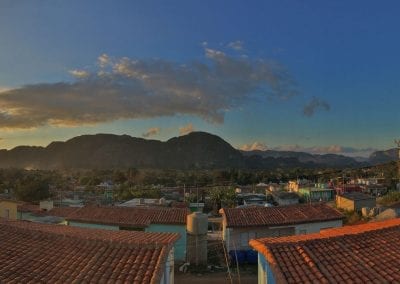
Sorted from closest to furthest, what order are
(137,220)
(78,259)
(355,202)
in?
(78,259) < (137,220) < (355,202)

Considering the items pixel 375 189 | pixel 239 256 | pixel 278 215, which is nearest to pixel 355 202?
pixel 278 215

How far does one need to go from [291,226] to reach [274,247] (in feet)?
57.2

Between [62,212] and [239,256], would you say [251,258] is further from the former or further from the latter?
[62,212]

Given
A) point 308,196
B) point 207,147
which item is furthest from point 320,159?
point 308,196

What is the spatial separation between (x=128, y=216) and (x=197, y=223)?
15.1ft

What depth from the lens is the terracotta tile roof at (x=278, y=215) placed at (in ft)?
88.0

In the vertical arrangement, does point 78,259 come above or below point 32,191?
above

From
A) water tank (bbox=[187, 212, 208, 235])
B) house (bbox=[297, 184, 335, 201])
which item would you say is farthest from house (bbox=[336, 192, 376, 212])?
water tank (bbox=[187, 212, 208, 235])

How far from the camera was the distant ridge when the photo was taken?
15500 cm

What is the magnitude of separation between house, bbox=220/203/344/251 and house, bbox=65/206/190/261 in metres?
2.86

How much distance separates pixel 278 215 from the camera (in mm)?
28266

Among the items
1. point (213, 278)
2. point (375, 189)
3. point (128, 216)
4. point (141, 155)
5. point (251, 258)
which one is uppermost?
point (141, 155)

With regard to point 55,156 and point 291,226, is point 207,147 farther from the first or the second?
point 291,226

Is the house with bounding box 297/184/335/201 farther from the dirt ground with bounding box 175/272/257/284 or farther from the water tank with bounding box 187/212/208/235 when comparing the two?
the dirt ground with bounding box 175/272/257/284
